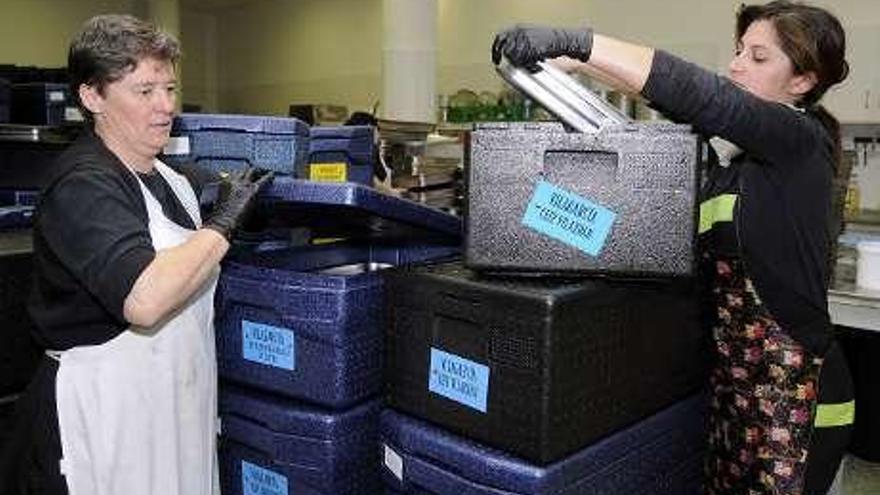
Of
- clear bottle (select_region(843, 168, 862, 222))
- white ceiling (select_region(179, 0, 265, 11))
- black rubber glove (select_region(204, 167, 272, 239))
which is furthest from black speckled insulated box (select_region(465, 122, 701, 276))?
white ceiling (select_region(179, 0, 265, 11))

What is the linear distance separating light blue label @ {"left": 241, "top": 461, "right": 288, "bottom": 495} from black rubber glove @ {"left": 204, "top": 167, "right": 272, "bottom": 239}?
1.41 ft

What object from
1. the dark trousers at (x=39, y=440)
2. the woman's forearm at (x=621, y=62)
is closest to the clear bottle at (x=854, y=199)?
the woman's forearm at (x=621, y=62)

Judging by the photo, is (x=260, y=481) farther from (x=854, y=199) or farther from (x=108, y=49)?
(x=854, y=199)

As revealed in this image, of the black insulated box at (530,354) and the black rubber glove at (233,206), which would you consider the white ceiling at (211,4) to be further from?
the black insulated box at (530,354)

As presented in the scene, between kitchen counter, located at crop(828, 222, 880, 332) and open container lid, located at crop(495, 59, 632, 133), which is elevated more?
open container lid, located at crop(495, 59, 632, 133)

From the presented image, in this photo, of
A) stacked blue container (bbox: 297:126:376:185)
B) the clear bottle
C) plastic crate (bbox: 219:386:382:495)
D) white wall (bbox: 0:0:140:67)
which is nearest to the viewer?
plastic crate (bbox: 219:386:382:495)

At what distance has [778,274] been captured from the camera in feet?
4.43

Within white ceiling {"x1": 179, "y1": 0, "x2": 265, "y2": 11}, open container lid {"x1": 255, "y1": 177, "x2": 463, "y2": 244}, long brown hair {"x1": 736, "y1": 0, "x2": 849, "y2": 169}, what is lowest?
open container lid {"x1": 255, "y1": 177, "x2": 463, "y2": 244}

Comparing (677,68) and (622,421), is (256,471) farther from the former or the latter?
(677,68)

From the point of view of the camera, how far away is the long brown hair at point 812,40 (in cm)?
141

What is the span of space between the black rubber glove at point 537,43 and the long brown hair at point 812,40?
1.69ft

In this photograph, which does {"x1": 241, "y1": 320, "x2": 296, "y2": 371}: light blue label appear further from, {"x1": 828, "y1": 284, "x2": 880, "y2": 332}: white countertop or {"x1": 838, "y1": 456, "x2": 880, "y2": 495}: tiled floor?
{"x1": 838, "y1": 456, "x2": 880, "y2": 495}: tiled floor

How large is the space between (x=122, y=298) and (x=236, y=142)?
577 mm

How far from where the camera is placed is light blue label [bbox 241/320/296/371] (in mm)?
1322
